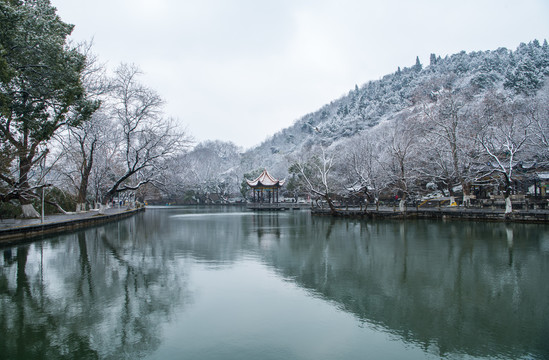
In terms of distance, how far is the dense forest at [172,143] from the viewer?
12.8 meters

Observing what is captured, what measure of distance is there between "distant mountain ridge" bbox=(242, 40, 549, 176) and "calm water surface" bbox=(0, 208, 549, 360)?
36.2m

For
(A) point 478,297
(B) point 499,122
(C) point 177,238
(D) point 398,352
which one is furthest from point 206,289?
(B) point 499,122

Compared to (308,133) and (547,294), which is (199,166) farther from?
(547,294)

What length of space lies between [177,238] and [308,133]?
80.3 m

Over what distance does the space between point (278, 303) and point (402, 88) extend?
8396 centimetres

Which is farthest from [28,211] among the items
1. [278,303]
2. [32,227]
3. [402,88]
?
[402,88]

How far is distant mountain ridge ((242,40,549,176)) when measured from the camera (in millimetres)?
47500

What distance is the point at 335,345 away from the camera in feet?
16.6

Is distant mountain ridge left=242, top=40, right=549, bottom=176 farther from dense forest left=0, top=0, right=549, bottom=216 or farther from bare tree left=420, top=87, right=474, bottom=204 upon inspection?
bare tree left=420, top=87, right=474, bottom=204

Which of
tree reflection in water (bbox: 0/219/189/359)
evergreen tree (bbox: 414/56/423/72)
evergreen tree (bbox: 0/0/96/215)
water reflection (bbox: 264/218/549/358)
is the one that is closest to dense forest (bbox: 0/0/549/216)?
evergreen tree (bbox: 0/0/96/215)

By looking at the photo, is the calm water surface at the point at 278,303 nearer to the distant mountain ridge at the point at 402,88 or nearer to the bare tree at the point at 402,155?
the bare tree at the point at 402,155

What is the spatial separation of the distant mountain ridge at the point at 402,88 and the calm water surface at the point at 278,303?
119ft

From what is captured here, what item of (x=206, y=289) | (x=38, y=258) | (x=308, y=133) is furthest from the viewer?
(x=308, y=133)

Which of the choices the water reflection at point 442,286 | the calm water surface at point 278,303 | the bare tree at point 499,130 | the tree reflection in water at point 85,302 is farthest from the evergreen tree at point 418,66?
the tree reflection in water at point 85,302
